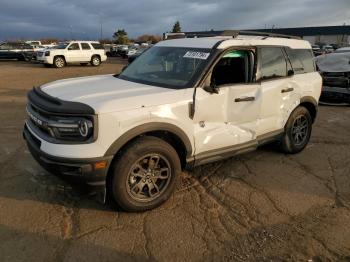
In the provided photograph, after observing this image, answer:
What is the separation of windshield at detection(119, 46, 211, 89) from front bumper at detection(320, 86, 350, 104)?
23.0 ft

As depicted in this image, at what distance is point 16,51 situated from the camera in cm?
2820

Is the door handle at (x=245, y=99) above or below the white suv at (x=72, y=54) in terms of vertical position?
below

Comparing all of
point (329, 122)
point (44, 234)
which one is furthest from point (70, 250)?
point (329, 122)

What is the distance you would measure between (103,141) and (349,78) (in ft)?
28.8

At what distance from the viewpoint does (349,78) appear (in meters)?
9.88

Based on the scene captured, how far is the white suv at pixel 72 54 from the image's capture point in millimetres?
22812

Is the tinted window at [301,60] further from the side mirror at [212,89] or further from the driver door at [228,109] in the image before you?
the side mirror at [212,89]

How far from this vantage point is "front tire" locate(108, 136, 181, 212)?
3488 mm

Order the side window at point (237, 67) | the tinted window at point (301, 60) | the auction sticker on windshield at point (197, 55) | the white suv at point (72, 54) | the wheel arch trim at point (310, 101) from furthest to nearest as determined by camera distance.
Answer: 1. the white suv at point (72, 54)
2. the wheel arch trim at point (310, 101)
3. the tinted window at point (301, 60)
4. the side window at point (237, 67)
5. the auction sticker on windshield at point (197, 55)

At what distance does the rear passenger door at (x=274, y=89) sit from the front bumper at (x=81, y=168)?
93.9 inches

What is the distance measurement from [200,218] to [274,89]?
2.23m

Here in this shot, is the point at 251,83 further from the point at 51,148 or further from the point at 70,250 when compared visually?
the point at 70,250

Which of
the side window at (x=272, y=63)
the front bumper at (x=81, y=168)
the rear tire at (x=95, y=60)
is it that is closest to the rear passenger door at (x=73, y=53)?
the rear tire at (x=95, y=60)

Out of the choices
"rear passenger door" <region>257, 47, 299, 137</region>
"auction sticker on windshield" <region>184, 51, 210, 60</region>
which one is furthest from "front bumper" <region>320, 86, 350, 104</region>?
"auction sticker on windshield" <region>184, 51, 210, 60</region>
